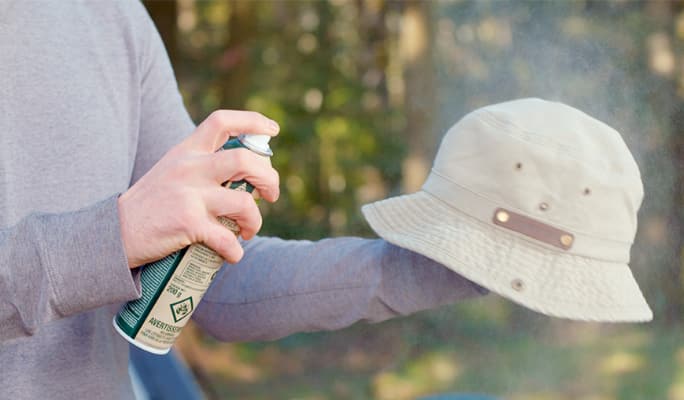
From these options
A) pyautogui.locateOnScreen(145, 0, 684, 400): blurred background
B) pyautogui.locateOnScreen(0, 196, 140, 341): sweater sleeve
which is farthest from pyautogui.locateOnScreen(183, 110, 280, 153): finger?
pyautogui.locateOnScreen(145, 0, 684, 400): blurred background

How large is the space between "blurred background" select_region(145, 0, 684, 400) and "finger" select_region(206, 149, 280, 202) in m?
1.69

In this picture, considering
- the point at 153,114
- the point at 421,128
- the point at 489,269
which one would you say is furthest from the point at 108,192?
the point at 421,128

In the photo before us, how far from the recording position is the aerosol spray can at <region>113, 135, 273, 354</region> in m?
1.07

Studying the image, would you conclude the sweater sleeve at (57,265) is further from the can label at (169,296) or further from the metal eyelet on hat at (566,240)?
the metal eyelet on hat at (566,240)

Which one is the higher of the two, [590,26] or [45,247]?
[45,247]

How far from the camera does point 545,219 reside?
1177mm

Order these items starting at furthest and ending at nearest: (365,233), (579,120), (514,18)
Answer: (365,233)
(514,18)
(579,120)

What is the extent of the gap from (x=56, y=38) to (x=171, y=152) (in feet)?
1.30

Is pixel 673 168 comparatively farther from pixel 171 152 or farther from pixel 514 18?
pixel 171 152

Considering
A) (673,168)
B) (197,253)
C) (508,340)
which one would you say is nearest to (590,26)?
(673,168)

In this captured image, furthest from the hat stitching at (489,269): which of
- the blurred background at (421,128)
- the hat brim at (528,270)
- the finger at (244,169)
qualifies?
the blurred background at (421,128)

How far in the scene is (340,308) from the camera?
1294 millimetres

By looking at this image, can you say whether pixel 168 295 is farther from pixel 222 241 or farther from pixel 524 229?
pixel 524 229

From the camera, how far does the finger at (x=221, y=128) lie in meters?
1.02
